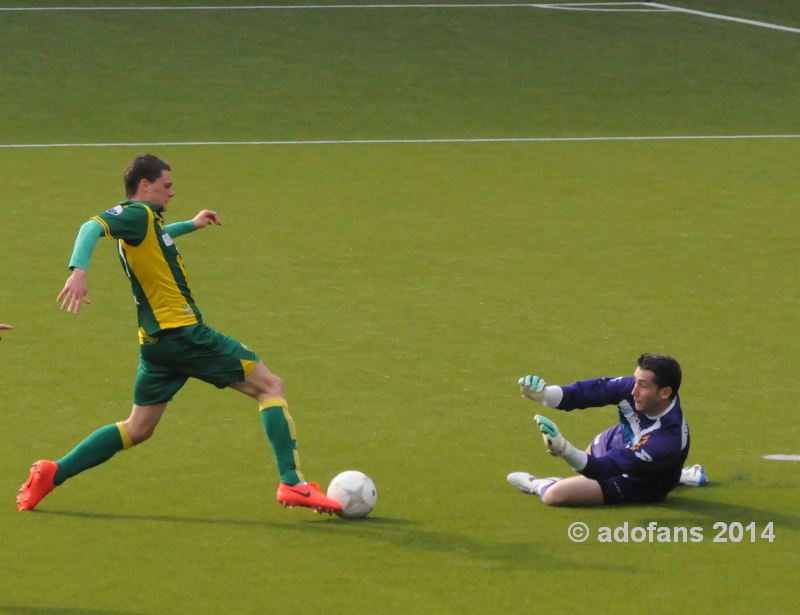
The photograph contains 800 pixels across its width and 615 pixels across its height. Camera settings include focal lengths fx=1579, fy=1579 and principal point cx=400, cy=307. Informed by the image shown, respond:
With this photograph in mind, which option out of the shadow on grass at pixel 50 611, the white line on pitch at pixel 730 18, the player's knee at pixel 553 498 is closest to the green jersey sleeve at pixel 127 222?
the shadow on grass at pixel 50 611

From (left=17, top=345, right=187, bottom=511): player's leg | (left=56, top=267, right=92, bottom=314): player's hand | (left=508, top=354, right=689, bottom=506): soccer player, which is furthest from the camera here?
(left=17, top=345, right=187, bottom=511): player's leg

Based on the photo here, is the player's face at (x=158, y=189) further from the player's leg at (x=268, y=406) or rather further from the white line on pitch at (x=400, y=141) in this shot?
the white line on pitch at (x=400, y=141)

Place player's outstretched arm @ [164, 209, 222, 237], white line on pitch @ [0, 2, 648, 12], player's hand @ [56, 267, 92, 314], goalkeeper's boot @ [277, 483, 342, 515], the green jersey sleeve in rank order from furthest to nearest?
white line on pitch @ [0, 2, 648, 12] < player's outstretched arm @ [164, 209, 222, 237] < goalkeeper's boot @ [277, 483, 342, 515] < the green jersey sleeve < player's hand @ [56, 267, 92, 314]

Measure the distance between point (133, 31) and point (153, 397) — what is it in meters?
22.1

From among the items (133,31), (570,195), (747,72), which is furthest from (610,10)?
(570,195)

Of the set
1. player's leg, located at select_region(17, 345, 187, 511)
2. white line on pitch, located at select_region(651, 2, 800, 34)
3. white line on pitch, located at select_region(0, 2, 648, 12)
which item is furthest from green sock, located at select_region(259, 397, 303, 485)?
white line on pitch, located at select_region(651, 2, 800, 34)

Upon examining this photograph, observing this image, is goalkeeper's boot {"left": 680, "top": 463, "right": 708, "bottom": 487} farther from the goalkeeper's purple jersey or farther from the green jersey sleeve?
the green jersey sleeve

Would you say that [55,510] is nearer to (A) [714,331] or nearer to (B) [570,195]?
(A) [714,331]

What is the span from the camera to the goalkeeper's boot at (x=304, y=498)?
888cm

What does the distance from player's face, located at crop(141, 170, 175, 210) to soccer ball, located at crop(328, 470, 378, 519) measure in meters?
1.88

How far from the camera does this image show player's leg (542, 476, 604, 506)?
912 cm

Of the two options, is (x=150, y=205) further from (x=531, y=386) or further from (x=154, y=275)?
(x=531, y=386)

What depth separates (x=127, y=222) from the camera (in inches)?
347

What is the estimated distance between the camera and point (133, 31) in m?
30.1
